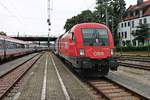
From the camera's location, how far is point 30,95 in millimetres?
9883

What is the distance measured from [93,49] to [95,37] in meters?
0.83

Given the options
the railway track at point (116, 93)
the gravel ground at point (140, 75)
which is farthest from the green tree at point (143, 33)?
the railway track at point (116, 93)

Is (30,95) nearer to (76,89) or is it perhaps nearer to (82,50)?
(76,89)

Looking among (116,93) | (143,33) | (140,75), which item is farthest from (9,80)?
(143,33)

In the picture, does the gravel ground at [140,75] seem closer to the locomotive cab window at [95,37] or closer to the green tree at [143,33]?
the locomotive cab window at [95,37]

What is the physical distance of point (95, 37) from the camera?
13977 millimetres

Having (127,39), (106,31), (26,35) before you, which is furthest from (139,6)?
(106,31)

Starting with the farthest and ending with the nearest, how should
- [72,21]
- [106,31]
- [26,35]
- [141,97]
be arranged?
[26,35], [72,21], [106,31], [141,97]

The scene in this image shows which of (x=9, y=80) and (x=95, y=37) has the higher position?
(x=95, y=37)

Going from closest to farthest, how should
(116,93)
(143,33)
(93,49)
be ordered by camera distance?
(116,93) → (93,49) → (143,33)

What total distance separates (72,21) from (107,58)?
75.0 m

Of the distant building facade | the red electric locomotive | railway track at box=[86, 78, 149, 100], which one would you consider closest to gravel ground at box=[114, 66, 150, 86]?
the red electric locomotive

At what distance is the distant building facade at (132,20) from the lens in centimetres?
6457

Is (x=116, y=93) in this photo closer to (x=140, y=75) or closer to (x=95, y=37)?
(x=95, y=37)
